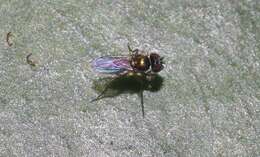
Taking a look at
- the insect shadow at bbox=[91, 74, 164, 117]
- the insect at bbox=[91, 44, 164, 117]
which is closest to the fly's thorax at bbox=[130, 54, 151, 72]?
the insect at bbox=[91, 44, 164, 117]

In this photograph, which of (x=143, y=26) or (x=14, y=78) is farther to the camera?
(x=143, y=26)

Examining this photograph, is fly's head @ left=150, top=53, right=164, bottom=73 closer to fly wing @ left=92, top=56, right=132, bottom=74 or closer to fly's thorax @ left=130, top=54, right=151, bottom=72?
fly's thorax @ left=130, top=54, right=151, bottom=72

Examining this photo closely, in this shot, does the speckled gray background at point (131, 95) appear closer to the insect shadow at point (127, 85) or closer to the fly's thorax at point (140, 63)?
the insect shadow at point (127, 85)

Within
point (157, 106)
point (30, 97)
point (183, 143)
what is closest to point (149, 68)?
point (157, 106)

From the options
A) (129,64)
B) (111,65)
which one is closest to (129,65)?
(129,64)

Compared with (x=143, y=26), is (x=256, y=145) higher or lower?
lower

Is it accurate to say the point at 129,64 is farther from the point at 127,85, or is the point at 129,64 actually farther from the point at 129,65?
the point at 127,85

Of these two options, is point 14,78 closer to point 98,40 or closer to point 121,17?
point 98,40
